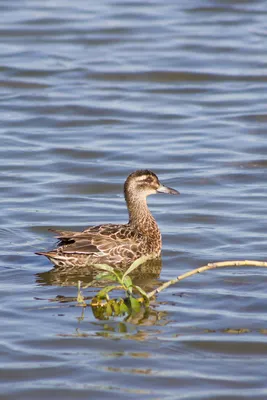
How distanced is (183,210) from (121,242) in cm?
171

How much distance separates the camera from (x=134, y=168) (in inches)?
573

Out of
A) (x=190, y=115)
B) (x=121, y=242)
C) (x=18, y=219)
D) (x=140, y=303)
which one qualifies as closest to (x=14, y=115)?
(x=190, y=115)

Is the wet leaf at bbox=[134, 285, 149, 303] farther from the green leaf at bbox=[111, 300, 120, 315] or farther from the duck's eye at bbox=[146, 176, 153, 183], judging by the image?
the duck's eye at bbox=[146, 176, 153, 183]

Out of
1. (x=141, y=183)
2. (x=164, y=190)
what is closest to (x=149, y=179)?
(x=141, y=183)

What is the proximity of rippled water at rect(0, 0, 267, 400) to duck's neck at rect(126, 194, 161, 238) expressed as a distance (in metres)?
0.28

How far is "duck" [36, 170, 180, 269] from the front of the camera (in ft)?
35.8

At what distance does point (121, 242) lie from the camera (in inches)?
448

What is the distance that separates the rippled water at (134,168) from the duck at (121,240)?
0.23 meters

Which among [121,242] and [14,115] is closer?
[121,242]

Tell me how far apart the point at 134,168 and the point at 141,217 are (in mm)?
2760

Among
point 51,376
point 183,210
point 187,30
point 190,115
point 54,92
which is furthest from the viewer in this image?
point 187,30

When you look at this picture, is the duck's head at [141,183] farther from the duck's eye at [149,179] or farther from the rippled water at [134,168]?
the rippled water at [134,168]

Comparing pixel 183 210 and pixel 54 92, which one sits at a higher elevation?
pixel 54 92

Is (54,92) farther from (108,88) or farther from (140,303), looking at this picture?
(140,303)
